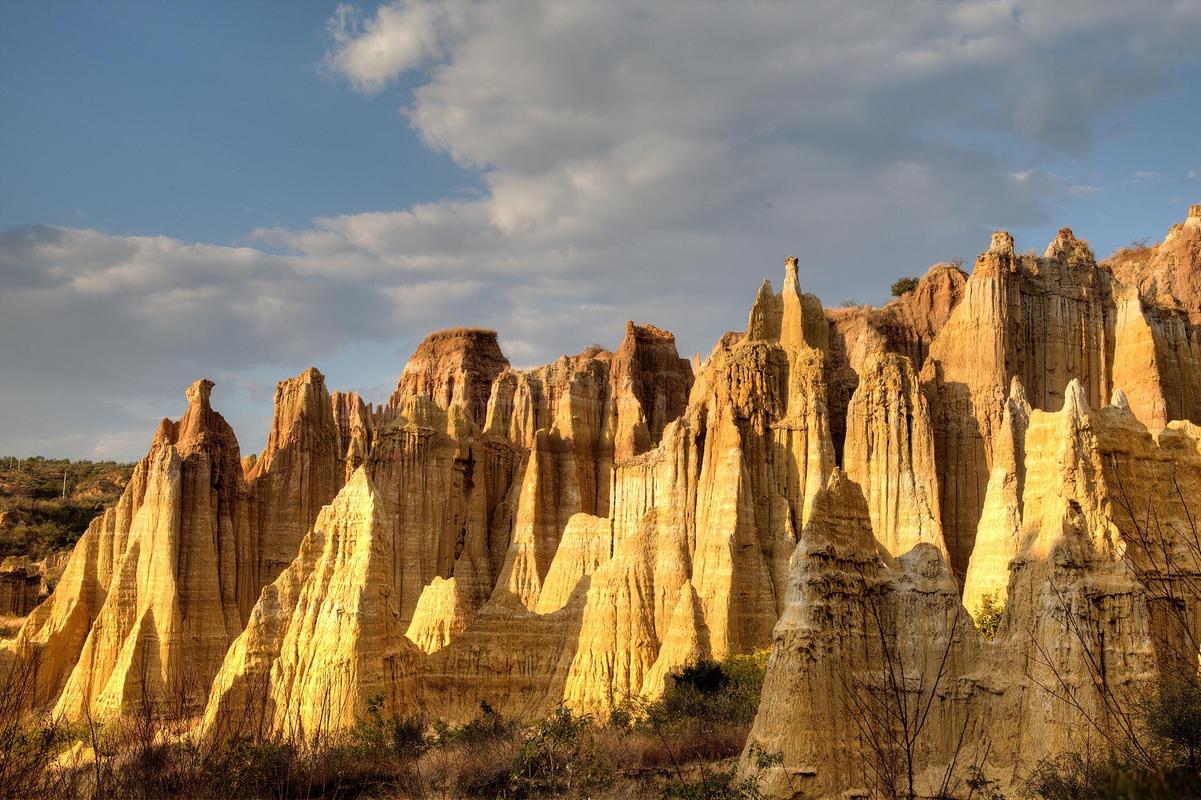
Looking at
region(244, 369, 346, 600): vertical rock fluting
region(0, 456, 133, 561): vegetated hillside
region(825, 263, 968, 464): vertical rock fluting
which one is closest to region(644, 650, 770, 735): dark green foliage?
region(825, 263, 968, 464): vertical rock fluting

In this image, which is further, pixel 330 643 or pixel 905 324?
pixel 905 324

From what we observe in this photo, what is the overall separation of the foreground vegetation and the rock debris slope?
1468 mm

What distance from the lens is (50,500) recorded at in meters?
74.4

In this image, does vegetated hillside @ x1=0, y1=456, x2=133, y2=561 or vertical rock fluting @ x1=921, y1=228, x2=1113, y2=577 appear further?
vegetated hillside @ x1=0, y1=456, x2=133, y2=561

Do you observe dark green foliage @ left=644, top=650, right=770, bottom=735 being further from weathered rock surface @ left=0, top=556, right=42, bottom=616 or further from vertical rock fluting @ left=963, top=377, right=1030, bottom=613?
weathered rock surface @ left=0, top=556, right=42, bottom=616

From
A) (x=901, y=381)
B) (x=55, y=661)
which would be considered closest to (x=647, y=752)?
(x=901, y=381)

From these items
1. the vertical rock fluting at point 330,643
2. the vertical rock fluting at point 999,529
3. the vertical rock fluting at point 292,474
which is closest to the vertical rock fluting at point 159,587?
the vertical rock fluting at point 292,474

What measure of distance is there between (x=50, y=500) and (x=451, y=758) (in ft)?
182

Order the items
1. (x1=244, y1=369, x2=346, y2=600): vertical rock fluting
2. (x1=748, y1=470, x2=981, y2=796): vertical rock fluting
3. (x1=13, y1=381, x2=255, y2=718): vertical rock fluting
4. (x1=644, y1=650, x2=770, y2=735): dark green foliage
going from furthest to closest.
→ (x1=244, y1=369, x2=346, y2=600): vertical rock fluting, (x1=13, y1=381, x2=255, y2=718): vertical rock fluting, (x1=644, y1=650, x2=770, y2=735): dark green foliage, (x1=748, y1=470, x2=981, y2=796): vertical rock fluting

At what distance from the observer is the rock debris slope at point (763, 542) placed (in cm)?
2192

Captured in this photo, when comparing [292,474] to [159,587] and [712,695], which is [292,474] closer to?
[159,587]

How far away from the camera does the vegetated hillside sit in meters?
64.1

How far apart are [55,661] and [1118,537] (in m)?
38.3

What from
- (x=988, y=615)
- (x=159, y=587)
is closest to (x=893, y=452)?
(x=988, y=615)
